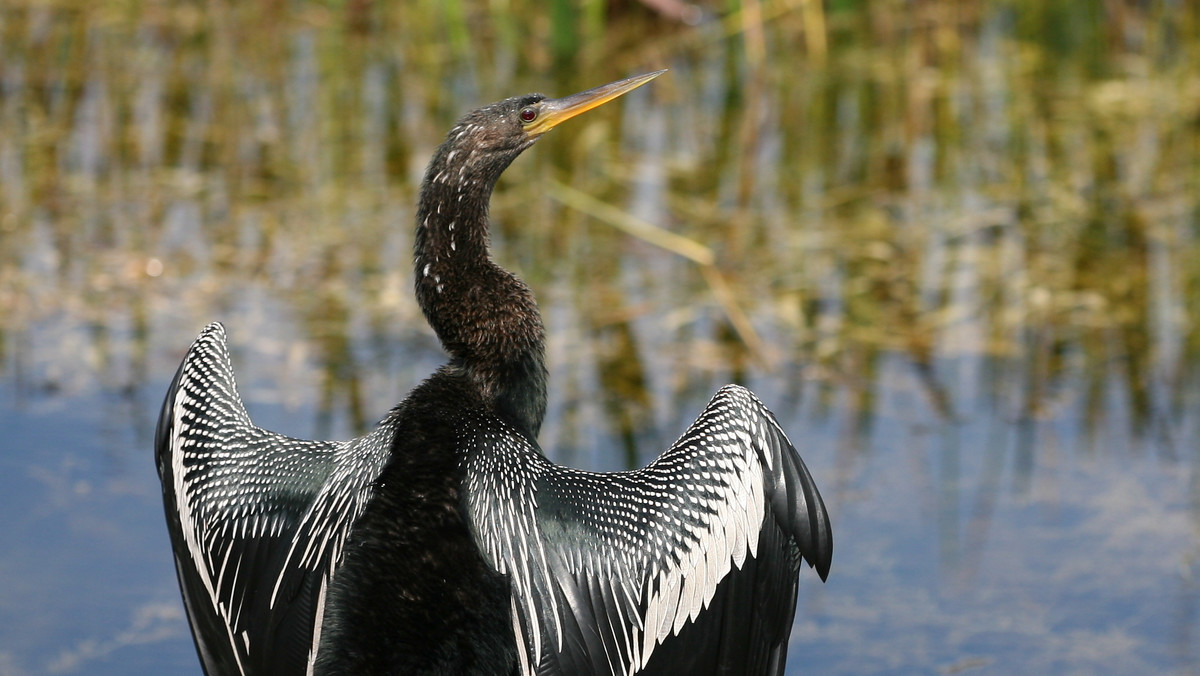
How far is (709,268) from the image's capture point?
6719 millimetres

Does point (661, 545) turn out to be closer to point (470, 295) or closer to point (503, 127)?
point (470, 295)

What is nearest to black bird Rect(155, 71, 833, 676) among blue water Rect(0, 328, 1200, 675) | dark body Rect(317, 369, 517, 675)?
dark body Rect(317, 369, 517, 675)

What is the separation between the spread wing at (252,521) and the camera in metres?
3.51

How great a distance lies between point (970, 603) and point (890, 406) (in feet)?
3.82

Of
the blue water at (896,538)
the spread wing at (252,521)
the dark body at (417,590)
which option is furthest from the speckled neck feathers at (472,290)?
the blue water at (896,538)

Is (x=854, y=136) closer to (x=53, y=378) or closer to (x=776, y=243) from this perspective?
(x=776, y=243)

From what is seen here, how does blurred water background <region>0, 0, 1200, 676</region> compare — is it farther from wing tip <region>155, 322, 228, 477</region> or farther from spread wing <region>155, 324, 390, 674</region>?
spread wing <region>155, 324, 390, 674</region>

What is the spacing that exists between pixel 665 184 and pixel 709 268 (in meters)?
0.85

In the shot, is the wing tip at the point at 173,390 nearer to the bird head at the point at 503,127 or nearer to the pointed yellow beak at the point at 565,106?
the bird head at the point at 503,127

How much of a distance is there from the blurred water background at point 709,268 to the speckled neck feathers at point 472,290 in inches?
→ 48.5

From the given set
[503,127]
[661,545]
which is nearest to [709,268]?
[503,127]

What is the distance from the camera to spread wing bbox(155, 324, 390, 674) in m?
3.51

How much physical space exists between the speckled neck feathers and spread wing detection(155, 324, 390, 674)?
→ 37 cm

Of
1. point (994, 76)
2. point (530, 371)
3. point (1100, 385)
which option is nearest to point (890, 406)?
point (1100, 385)
